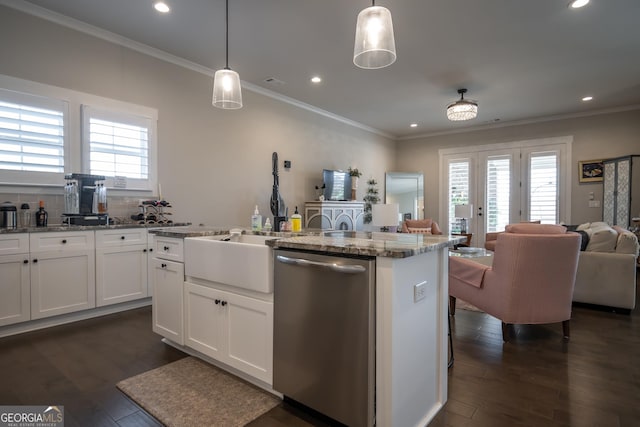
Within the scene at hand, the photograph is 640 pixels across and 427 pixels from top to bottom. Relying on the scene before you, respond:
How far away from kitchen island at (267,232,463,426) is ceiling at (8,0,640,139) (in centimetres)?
255

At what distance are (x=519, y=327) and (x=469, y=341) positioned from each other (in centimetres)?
75

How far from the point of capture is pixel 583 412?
180 centimetres

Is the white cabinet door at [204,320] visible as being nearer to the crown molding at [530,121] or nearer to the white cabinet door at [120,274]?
the white cabinet door at [120,274]

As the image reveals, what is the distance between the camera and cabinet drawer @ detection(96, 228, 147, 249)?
3309 millimetres

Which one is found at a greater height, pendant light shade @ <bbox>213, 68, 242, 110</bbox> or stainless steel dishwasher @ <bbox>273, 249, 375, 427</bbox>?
pendant light shade @ <bbox>213, 68, 242, 110</bbox>

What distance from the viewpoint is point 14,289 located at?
281 centimetres

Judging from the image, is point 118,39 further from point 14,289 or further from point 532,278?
point 532,278

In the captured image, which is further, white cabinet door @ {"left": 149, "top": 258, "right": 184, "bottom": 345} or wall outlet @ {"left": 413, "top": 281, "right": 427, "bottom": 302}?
white cabinet door @ {"left": 149, "top": 258, "right": 184, "bottom": 345}

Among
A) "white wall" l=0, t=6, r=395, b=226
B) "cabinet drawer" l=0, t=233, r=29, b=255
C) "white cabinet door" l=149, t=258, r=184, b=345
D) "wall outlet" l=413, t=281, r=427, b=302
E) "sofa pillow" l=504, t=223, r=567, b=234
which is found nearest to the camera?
"wall outlet" l=413, t=281, r=427, b=302

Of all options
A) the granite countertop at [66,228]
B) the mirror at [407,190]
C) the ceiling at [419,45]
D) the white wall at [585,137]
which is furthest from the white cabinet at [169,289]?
the white wall at [585,137]

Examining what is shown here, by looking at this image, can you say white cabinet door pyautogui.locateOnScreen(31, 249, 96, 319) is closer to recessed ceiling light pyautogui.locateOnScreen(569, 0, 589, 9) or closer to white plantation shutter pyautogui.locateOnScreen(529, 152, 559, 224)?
recessed ceiling light pyautogui.locateOnScreen(569, 0, 589, 9)

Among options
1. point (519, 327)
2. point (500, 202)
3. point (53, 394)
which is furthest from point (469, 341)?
point (500, 202)

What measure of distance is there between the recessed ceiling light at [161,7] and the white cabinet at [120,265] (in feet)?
7.24

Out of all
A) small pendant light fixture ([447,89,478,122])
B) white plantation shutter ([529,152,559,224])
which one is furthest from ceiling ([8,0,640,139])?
white plantation shutter ([529,152,559,224])
